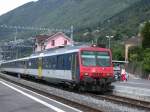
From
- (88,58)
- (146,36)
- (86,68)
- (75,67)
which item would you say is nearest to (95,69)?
(86,68)

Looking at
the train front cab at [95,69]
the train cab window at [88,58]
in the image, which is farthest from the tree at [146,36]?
the train cab window at [88,58]

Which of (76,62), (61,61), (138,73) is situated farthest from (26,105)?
(138,73)

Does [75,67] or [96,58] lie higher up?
[96,58]

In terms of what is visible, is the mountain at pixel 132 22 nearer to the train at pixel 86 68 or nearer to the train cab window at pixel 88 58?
the train at pixel 86 68

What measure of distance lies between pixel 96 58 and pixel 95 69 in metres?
1.02

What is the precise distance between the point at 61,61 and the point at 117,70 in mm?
25495

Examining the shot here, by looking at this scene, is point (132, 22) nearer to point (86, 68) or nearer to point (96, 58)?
point (96, 58)

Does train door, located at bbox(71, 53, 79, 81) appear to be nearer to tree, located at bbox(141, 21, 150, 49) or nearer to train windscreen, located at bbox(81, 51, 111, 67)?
train windscreen, located at bbox(81, 51, 111, 67)

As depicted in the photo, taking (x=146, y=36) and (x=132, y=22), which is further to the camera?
(x=132, y=22)

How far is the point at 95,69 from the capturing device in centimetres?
3203

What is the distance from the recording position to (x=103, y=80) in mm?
31859

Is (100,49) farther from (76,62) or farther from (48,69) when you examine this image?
(48,69)

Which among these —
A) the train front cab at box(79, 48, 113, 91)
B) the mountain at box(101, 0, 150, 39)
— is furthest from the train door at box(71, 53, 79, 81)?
the mountain at box(101, 0, 150, 39)

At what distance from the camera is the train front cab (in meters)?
31.5
